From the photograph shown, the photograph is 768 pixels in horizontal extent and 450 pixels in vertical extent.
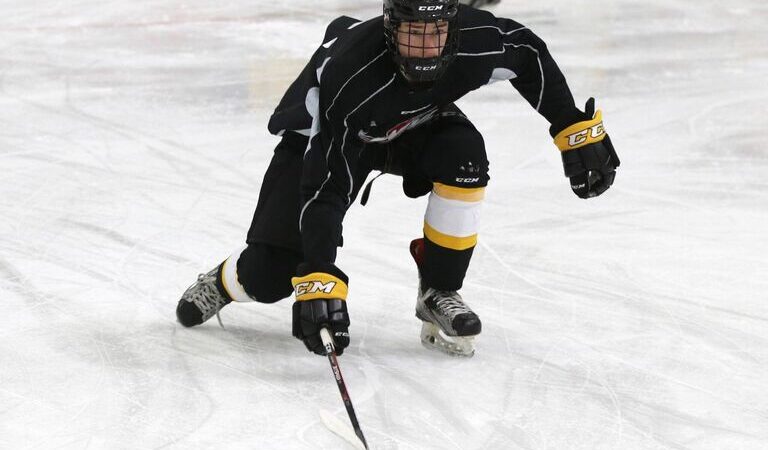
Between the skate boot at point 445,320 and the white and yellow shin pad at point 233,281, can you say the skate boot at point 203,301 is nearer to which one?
the white and yellow shin pad at point 233,281

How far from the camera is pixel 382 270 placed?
3148 mm

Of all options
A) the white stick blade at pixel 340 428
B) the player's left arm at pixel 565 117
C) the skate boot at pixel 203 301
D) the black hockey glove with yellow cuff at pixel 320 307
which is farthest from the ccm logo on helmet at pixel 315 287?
the player's left arm at pixel 565 117

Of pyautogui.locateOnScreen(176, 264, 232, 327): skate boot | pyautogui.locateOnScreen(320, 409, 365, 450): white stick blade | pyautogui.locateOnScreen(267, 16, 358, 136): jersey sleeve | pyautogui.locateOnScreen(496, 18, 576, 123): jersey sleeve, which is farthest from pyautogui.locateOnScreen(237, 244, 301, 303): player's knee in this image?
pyautogui.locateOnScreen(496, 18, 576, 123): jersey sleeve

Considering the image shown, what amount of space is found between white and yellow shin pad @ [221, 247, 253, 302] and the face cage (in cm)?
64

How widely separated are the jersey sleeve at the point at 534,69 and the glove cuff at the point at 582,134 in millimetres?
40

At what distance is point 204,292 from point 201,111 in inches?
77.4

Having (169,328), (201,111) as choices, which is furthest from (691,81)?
(169,328)

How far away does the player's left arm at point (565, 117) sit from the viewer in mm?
2506

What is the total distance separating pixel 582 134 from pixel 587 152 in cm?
4

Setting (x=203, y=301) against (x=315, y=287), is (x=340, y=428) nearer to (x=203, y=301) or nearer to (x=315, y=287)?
(x=315, y=287)

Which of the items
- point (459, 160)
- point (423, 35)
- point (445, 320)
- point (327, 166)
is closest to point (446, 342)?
point (445, 320)

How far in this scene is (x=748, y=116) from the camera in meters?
4.59

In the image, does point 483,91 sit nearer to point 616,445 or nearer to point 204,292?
point 204,292

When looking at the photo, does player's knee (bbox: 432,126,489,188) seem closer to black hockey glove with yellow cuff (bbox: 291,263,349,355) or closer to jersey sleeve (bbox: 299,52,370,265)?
jersey sleeve (bbox: 299,52,370,265)
